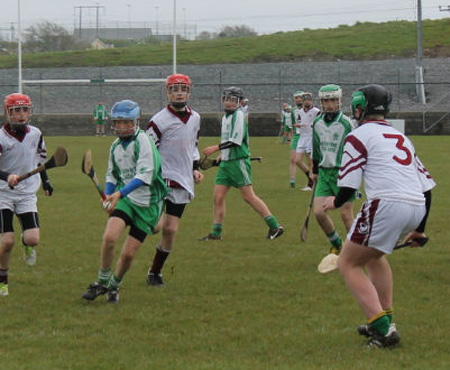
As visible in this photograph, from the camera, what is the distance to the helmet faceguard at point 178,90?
9.26 m

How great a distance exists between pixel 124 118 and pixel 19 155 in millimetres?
1492

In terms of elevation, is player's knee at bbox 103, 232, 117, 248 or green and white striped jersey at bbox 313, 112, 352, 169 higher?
green and white striped jersey at bbox 313, 112, 352, 169

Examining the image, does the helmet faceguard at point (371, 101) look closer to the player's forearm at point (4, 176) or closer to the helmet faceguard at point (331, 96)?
the helmet faceguard at point (331, 96)

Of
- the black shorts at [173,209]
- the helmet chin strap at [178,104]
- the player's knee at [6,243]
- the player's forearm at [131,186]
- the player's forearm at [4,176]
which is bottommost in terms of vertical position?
the player's knee at [6,243]

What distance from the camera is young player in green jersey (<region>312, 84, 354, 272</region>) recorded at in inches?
403

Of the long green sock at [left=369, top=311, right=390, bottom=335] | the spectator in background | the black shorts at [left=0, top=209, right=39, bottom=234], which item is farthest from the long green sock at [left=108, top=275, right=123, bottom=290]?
the spectator in background

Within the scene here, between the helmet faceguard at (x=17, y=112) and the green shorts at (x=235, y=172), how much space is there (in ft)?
13.3

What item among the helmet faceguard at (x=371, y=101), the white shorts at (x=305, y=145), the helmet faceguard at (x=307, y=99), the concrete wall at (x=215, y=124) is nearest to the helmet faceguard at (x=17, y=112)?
the helmet faceguard at (x=371, y=101)

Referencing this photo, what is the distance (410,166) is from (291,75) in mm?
55435

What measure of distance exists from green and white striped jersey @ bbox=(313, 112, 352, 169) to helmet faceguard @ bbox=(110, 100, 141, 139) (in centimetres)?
286

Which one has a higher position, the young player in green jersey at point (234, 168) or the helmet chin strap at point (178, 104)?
the helmet chin strap at point (178, 104)

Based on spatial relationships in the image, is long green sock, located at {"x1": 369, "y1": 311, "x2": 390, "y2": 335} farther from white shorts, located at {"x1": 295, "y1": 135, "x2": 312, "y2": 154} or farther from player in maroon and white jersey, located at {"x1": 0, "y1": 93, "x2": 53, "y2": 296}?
white shorts, located at {"x1": 295, "y1": 135, "x2": 312, "y2": 154}

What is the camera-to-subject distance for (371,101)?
21.6 feet

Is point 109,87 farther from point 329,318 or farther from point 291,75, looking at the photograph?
point 329,318
